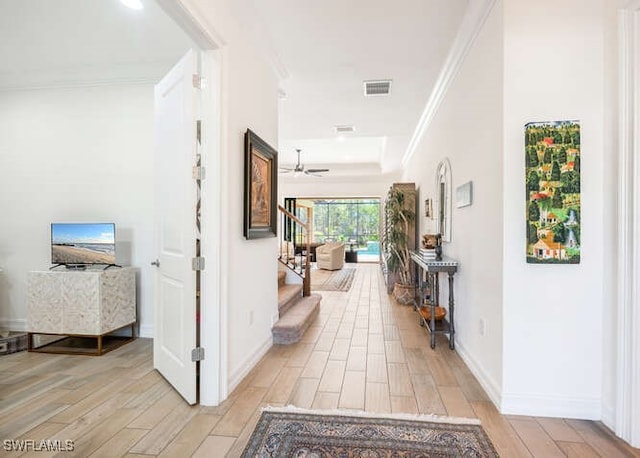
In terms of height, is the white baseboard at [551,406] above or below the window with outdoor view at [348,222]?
below

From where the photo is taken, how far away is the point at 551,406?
6.73ft

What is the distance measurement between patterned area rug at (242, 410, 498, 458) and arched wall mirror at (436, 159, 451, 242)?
6.95 feet

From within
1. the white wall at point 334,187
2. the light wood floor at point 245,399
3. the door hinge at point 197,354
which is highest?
the white wall at point 334,187

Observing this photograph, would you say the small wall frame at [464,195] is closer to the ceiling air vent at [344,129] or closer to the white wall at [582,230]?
the white wall at [582,230]

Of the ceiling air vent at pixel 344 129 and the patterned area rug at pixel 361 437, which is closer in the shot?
the patterned area rug at pixel 361 437

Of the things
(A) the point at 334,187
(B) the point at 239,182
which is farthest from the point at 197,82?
(A) the point at 334,187

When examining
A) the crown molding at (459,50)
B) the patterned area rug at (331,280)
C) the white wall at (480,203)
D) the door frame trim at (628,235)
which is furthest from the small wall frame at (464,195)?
the patterned area rug at (331,280)

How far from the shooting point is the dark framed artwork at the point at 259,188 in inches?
103

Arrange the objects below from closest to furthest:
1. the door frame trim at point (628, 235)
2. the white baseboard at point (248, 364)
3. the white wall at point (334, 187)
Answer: the door frame trim at point (628, 235), the white baseboard at point (248, 364), the white wall at point (334, 187)

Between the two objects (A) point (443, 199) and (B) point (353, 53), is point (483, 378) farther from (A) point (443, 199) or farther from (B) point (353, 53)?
(B) point (353, 53)

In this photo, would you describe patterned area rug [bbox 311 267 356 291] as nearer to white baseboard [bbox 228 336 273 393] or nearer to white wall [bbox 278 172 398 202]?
white wall [bbox 278 172 398 202]

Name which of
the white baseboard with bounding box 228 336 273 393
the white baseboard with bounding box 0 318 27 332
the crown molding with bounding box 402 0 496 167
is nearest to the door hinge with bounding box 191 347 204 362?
the white baseboard with bounding box 228 336 273 393

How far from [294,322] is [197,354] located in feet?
4.76

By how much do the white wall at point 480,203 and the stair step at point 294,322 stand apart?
1.58m
